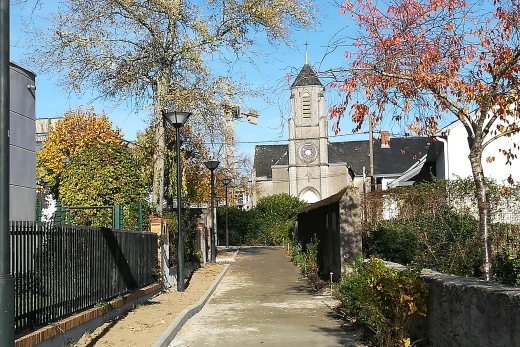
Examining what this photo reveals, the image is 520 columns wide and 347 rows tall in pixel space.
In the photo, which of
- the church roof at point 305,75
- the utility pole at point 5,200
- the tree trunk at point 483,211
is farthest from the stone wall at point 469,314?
the utility pole at point 5,200

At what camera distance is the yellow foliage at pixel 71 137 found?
121 feet

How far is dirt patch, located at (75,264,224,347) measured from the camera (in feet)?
30.4

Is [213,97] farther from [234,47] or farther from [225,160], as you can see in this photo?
[225,160]

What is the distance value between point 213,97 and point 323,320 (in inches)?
434

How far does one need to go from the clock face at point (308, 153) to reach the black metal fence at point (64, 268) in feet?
203

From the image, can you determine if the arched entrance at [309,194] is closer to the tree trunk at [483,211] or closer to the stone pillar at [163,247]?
the stone pillar at [163,247]

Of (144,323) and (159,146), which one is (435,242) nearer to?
(144,323)

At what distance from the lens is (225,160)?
51656 mm

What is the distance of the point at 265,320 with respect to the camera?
39.0 feet

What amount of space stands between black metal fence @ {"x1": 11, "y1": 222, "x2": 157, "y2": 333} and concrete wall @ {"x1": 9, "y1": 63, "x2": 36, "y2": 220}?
75.1 inches

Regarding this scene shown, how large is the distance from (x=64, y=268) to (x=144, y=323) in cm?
236

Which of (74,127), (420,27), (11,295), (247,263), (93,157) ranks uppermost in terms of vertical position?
(74,127)

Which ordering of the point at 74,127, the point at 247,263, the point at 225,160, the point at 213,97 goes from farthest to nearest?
the point at 225,160
the point at 74,127
the point at 247,263
the point at 213,97

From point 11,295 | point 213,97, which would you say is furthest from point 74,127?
point 11,295
